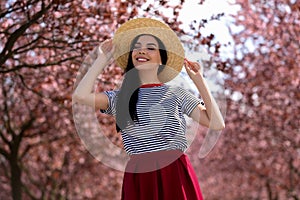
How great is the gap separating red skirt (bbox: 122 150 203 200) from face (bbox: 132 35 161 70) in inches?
23.2

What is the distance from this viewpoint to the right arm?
12.6 ft

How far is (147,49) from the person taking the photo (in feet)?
13.3

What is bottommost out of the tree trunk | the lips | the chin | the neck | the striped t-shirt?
the tree trunk

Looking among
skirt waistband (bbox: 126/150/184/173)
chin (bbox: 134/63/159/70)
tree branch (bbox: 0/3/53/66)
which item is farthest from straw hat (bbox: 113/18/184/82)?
tree branch (bbox: 0/3/53/66)

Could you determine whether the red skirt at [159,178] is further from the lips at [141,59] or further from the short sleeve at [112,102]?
the lips at [141,59]

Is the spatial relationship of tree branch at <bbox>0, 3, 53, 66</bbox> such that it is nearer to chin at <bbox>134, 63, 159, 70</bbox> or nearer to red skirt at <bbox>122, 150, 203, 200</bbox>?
chin at <bbox>134, 63, 159, 70</bbox>

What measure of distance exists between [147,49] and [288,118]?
1012 cm

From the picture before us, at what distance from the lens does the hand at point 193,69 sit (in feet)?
12.9

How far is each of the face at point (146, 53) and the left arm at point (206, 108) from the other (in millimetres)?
238

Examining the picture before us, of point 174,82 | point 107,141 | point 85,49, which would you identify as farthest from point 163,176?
point 85,49

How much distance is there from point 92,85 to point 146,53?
425 millimetres

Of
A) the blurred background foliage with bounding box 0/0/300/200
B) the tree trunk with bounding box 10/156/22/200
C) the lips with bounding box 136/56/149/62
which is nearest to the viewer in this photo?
the lips with bounding box 136/56/149/62

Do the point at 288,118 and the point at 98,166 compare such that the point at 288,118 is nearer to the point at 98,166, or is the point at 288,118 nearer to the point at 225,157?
the point at 225,157

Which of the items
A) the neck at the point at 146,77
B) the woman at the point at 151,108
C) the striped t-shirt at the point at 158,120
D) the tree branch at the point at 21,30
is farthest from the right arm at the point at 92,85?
the tree branch at the point at 21,30
